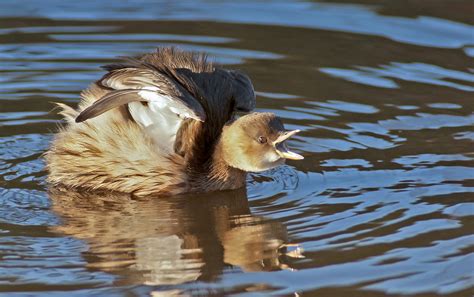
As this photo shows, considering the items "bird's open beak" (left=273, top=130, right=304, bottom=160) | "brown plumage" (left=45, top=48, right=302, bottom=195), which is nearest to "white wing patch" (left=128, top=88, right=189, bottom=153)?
"brown plumage" (left=45, top=48, right=302, bottom=195)

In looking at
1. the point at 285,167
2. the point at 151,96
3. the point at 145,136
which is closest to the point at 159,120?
the point at 145,136

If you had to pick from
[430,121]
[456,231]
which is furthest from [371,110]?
[456,231]

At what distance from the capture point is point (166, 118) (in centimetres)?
857

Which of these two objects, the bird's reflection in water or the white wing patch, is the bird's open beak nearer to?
the bird's reflection in water

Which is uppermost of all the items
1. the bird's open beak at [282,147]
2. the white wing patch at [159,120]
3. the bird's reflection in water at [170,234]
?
the white wing patch at [159,120]

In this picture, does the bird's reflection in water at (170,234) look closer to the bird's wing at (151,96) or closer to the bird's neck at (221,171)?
the bird's neck at (221,171)

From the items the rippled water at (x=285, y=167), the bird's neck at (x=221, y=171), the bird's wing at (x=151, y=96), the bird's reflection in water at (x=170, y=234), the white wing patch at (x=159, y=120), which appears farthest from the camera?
the bird's neck at (x=221, y=171)

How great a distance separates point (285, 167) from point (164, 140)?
1215 millimetres

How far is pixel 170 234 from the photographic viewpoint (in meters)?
7.94

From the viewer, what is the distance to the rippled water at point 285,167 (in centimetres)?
717

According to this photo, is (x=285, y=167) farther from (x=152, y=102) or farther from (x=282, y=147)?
(x=152, y=102)

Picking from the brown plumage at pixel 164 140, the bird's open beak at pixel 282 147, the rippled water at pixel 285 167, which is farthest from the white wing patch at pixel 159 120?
A: the bird's open beak at pixel 282 147

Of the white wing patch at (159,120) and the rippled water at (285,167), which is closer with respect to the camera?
the rippled water at (285,167)

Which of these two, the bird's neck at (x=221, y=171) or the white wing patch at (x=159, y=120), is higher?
the white wing patch at (x=159, y=120)
